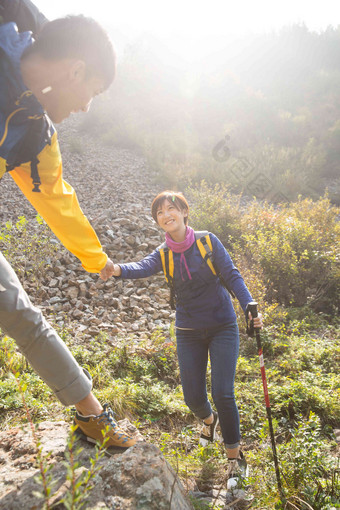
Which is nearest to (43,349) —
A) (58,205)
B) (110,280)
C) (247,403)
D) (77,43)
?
(58,205)

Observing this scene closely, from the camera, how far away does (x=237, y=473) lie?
2.15 meters

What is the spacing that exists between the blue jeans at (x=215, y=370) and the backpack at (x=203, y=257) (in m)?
0.31

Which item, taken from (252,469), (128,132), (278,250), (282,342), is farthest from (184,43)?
(252,469)

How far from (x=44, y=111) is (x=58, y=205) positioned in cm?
60

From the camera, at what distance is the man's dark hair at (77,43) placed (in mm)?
1594

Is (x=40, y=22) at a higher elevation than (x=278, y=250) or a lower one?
higher

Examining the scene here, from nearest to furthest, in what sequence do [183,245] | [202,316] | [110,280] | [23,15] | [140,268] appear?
[23,15]
[202,316]
[183,245]
[140,268]
[110,280]

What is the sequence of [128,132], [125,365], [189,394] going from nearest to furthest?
[189,394] < [125,365] < [128,132]

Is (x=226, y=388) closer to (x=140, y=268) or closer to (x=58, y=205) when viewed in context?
(x=140, y=268)

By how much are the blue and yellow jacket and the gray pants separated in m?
0.59

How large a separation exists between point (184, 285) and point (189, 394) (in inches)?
34.0

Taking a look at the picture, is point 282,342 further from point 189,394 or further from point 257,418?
point 189,394

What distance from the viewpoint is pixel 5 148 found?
1565 millimetres

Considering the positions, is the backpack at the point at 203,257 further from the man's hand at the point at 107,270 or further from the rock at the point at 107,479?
the rock at the point at 107,479
